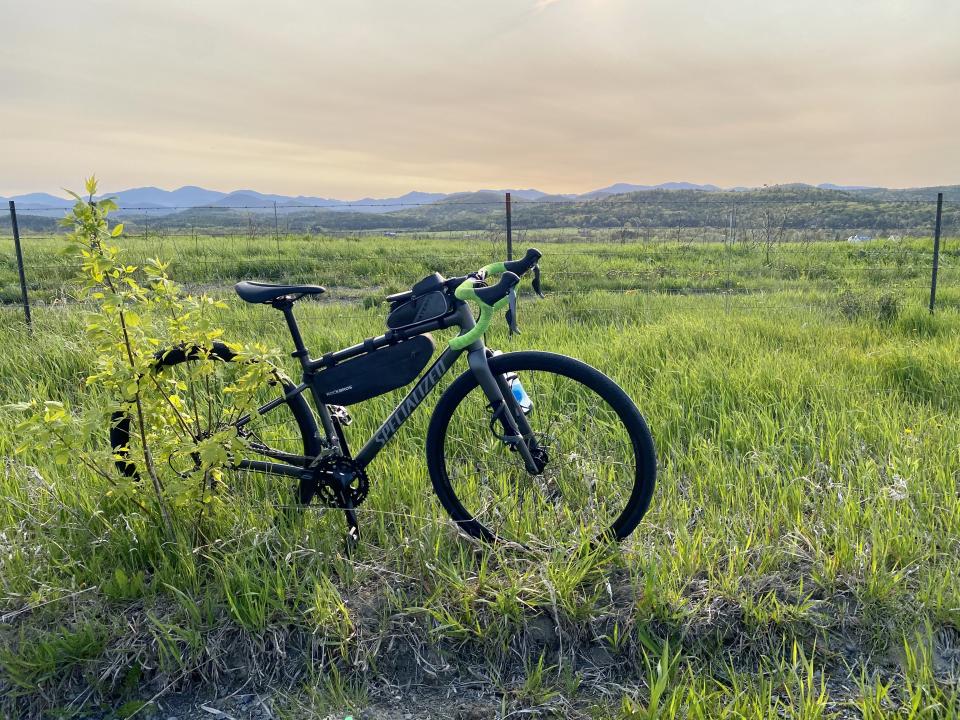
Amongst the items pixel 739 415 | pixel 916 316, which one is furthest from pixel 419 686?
pixel 916 316

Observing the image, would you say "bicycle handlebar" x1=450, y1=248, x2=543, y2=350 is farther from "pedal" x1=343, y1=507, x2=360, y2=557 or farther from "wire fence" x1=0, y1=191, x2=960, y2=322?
"wire fence" x1=0, y1=191, x2=960, y2=322

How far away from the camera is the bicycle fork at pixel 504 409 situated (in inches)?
103

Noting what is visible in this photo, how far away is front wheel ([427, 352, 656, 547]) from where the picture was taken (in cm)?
260

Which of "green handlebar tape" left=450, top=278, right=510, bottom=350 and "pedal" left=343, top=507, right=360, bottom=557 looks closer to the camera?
"green handlebar tape" left=450, top=278, right=510, bottom=350

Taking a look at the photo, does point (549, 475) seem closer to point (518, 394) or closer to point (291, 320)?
point (518, 394)

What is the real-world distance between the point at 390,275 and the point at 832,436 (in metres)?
9.95

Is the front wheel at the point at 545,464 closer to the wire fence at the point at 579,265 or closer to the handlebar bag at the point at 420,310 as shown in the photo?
the handlebar bag at the point at 420,310

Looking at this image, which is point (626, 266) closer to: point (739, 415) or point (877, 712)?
point (739, 415)

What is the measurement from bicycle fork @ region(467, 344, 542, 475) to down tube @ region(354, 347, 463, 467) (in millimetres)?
109

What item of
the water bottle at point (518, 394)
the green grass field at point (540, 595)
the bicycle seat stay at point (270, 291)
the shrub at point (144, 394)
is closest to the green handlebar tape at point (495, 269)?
the water bottle at point (518, 394)

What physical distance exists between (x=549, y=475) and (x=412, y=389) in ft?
2.57

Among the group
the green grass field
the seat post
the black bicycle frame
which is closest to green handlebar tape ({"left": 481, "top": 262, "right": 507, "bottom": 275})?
the black bicycle frame

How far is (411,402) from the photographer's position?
2783mm

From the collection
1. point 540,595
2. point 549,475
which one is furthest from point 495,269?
point 540,595
